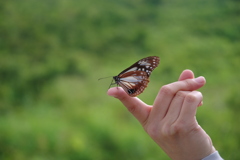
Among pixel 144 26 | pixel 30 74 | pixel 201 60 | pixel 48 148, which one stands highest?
pixel 144 26

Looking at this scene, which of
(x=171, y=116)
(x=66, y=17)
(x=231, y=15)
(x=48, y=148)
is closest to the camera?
(x=171, y=116)

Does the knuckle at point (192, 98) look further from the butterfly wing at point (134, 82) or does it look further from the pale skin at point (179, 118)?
the butterfly wing at point (134, 82)

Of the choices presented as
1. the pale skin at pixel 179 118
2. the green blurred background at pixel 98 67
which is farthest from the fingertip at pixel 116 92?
the green blurred background at pixel 98 67

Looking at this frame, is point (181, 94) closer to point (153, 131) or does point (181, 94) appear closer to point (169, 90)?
point (169, 90)

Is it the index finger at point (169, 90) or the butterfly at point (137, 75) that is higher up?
the butterfly at point (137, 75)

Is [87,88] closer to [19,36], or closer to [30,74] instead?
[30,74]

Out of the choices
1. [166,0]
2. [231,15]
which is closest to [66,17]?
[166,0]

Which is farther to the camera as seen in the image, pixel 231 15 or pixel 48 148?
pixel 231 15
